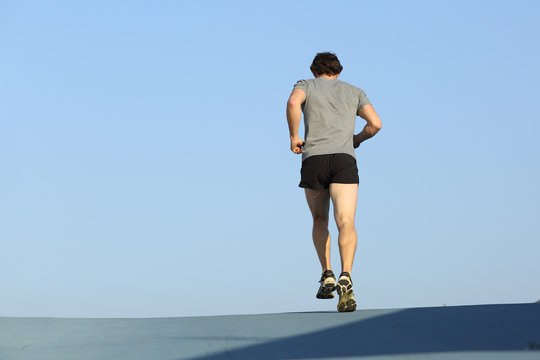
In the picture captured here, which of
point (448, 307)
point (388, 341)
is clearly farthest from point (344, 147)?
point (388, 341)

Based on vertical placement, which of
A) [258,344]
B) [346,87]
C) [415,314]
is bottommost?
[258,344]

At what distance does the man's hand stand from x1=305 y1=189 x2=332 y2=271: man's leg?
1.21 feet

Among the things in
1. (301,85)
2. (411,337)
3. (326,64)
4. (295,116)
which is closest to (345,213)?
(295,116)

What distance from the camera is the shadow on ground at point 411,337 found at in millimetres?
3799

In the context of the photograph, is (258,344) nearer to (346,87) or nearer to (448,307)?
(448,307)

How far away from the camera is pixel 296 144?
663 centimetres

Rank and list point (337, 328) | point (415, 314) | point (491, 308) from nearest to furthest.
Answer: point (337, 328) → point (415, 314) → point (491, 308)

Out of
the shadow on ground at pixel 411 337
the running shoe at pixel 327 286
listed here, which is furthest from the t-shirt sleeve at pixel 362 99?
the shadow on ground at pixel 411 337

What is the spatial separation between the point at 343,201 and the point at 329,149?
1.39ft

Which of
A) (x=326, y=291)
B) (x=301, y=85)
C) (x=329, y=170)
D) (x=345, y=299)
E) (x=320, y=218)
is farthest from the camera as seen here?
(x=320, y=218)

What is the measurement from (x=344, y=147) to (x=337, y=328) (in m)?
2.07

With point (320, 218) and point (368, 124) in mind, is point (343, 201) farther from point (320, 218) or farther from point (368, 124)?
point (368, 124)

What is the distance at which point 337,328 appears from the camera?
4.88 m

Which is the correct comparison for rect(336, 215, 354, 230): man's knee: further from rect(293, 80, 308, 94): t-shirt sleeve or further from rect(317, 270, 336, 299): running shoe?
rect(293, 80, 308, 94): t-shirt sleeve
